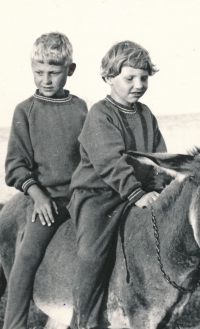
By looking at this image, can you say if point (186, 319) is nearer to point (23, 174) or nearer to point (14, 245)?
point (14, 245)

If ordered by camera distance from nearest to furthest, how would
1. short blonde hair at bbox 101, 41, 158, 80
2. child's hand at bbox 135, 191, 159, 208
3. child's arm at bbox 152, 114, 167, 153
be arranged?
1. child's hand at bbox 135, 191, 159, 208
2. short blonde hair at bbox 101, 41, 158, 80
3. child's arm at bbox 152, 114, 167, 153

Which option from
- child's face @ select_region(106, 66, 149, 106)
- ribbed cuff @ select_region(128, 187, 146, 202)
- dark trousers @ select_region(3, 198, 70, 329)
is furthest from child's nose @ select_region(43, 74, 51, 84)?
ribbed cuff @ select_region(128, 187, 146, 202)

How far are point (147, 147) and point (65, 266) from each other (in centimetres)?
115

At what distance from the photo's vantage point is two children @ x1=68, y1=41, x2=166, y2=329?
3541 mm

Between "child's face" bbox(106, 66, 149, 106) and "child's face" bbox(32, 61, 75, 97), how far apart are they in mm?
635

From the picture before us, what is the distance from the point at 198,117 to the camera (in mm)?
12500

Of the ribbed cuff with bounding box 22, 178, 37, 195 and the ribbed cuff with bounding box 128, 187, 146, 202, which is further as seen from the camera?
the ribbed cuff with bounding box 22, 178, 37, 195

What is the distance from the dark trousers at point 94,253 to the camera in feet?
11.7

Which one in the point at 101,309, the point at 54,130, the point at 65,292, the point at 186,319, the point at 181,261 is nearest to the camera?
the point at 181,261

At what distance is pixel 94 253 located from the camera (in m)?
3.57

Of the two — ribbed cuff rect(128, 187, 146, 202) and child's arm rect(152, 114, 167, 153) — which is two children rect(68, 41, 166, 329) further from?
child's arm rect(152, 114, 167, 153)

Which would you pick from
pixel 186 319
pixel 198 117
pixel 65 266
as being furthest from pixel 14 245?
pixel 198 117

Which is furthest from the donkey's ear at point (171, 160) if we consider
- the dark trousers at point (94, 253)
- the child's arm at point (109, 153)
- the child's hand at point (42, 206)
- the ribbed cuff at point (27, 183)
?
the ribbed cuff at point (27, 183)

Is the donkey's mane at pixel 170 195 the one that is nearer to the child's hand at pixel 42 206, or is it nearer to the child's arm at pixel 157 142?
the child's arm at pixel 157 142
